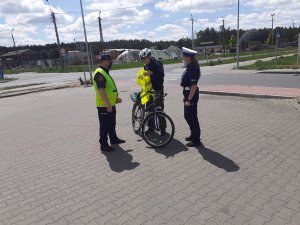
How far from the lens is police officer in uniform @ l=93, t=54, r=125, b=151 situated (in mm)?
5293

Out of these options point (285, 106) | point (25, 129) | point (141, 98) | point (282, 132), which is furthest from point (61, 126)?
point (285, 106)

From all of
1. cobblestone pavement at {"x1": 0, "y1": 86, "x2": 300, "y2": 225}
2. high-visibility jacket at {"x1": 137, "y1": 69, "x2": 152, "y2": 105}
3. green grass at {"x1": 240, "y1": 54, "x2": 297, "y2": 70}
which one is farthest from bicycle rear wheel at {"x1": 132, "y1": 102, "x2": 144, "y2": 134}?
green grass at {"x1": 240, "y1": 54, "x2": 297, "y2": 70}

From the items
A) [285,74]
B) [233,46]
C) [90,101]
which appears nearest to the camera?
[90,101]

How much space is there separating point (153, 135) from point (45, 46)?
12544 centimetres

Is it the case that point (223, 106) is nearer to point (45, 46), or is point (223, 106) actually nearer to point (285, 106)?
point (285, 106)

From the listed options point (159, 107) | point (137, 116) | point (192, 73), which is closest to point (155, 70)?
point (159, 107)

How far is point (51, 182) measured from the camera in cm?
445

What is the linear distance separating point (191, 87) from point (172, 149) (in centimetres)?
118

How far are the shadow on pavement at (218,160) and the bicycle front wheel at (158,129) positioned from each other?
654 mm

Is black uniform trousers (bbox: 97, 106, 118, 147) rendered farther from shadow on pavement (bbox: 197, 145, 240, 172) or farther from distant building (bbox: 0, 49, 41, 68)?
distant building (bbox: 0, 49, 41, 68)

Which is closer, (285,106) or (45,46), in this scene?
(285,106)

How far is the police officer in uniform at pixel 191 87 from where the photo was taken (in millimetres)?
5121

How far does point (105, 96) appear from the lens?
5.32 meters

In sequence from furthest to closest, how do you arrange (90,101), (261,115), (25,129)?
(90,101) < (25,129) < (261,115)
